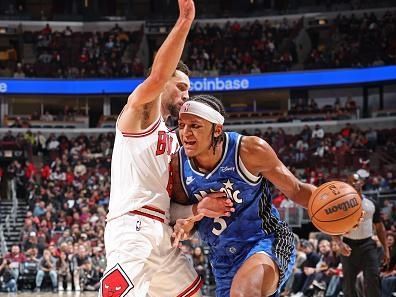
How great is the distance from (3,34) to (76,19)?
129 inches

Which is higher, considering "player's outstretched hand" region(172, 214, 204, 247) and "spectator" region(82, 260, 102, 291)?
"player's outstretched hand" region(172, 214, 204, 247)

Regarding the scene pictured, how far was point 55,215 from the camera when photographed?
65.7 ft

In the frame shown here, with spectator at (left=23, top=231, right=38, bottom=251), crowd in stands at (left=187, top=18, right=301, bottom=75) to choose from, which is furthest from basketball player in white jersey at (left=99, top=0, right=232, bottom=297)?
crowd in stands at (left=187, top=18, right=301, bottom=75)

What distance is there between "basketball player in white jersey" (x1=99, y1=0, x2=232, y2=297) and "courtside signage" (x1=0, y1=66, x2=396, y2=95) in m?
23.0

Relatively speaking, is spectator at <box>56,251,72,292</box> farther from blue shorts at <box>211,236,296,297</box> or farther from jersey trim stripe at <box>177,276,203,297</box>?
blue shorts at <box>211,236,296,297</box>

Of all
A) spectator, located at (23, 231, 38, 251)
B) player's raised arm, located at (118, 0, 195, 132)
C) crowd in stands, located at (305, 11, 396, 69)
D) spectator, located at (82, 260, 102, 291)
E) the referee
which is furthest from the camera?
crowd in stands, located at (305, 11, 396, 69)

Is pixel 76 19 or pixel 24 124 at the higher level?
pixel 76 19

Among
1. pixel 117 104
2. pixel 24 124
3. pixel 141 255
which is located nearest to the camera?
pixel 141 255

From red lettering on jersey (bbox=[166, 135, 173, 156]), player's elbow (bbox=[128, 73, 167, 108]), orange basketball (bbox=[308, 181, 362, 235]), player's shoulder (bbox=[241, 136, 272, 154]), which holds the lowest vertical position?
orange basketball (bbox=[308, 181, 362, 235])

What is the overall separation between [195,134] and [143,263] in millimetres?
901

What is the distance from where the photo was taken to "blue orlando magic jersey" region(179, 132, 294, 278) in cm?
468

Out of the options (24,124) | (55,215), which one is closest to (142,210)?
(55,215)

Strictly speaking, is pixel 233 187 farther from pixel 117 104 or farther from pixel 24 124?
pixel 117 104

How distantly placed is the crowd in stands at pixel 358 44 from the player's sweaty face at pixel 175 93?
23.1m
